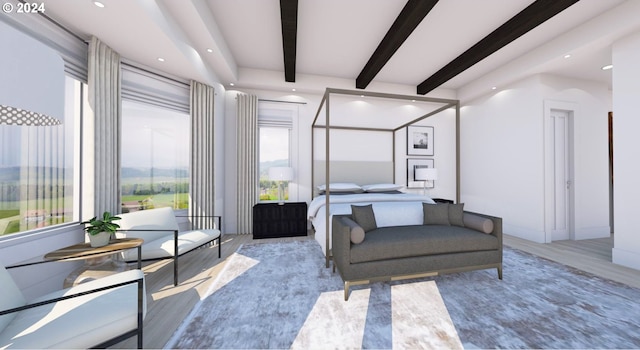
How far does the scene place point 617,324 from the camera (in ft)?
5.56

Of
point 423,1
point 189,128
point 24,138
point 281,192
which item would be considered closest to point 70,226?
point 24,138

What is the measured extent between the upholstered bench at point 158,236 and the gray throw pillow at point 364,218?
6.37ft

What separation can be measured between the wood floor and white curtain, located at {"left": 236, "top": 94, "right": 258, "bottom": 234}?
448 mm

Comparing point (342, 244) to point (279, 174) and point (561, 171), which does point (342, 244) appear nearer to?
point (279, 174)

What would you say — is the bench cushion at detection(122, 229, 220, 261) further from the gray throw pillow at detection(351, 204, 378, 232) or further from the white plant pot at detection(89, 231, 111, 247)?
the gray throw pillow at detection(351, 204, 378, 232)

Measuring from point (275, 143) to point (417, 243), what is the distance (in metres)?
3.45

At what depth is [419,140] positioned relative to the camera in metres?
5.27

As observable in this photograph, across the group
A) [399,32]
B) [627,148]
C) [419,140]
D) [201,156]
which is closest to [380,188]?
[419,140]

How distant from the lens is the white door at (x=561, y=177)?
3930mm

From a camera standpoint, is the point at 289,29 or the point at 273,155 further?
the point at 273,155

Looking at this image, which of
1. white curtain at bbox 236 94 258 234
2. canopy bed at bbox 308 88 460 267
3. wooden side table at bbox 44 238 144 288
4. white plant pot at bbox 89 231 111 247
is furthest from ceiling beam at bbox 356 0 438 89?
white plant pot at bbox 89 231 111 247

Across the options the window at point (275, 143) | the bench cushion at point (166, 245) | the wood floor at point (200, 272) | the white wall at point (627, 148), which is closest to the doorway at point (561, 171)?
the wood floor at point (200, 272)

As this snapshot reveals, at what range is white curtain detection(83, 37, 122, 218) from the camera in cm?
242

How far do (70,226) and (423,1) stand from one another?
4519mm
